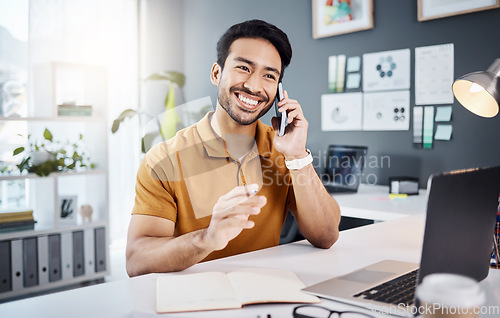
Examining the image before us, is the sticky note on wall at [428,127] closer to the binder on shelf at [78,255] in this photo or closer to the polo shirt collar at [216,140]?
the polo shirt collar at [216,140]

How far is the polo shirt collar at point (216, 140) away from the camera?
162cm

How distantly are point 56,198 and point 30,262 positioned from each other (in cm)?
45

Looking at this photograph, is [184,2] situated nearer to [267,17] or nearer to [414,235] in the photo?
[267,17]

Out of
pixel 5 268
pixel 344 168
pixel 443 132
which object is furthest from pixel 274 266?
pixel 5 268

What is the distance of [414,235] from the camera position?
1569 millimetres

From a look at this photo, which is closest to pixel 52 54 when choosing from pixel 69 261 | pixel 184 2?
pixel 184 2

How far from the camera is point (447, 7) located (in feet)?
8.53

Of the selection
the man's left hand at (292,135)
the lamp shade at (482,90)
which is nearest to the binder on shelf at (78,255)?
the man's left hand at (292,135)

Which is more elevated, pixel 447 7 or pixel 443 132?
pixel 447 7

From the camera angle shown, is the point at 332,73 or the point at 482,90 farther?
the point at 332,73

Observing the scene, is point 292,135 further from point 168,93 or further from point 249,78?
point 168,93

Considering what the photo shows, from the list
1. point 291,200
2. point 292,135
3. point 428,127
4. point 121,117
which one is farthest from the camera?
point 121,117

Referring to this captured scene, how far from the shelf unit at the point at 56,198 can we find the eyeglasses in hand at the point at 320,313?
2609mm

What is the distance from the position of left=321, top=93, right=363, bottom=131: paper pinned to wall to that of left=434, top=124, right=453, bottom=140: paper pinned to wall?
529mm
